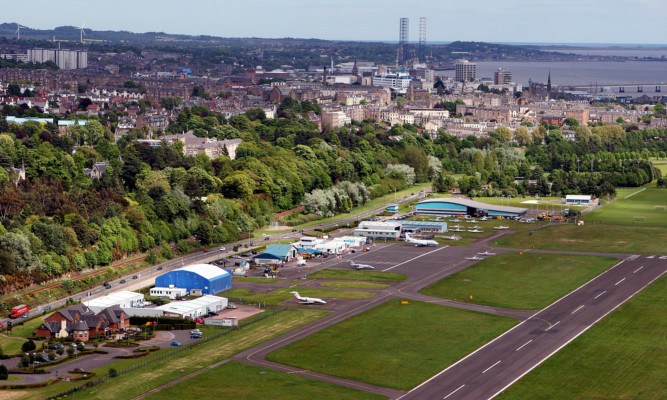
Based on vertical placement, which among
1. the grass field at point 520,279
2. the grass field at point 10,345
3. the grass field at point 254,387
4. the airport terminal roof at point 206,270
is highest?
the airport terminal roof at point 206,270

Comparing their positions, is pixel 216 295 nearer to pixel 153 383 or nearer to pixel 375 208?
pixel 153 383

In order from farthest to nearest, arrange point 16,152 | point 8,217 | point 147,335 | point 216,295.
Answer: point 16,152 → point 8,217 → point 216,295 → point 147,335

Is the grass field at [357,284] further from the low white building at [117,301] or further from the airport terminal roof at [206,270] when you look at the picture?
the low white building at [117,301]

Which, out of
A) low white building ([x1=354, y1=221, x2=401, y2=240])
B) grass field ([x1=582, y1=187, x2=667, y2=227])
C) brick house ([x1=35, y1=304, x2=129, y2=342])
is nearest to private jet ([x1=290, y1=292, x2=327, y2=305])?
brick house ([x1=35, y1=304, x2=129, y2=342])

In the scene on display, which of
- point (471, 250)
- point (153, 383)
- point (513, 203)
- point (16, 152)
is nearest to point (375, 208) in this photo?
point (513, 203)

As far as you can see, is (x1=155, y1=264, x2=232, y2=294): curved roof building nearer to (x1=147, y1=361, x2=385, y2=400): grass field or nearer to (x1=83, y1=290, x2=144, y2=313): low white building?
(x1=83, y1=290, x2=144, y2=313): low white building

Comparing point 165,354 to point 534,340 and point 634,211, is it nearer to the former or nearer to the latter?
point 534,340

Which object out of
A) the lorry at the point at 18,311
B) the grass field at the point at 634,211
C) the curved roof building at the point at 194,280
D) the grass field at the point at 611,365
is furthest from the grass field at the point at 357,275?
the grass field at the point at 634,211
